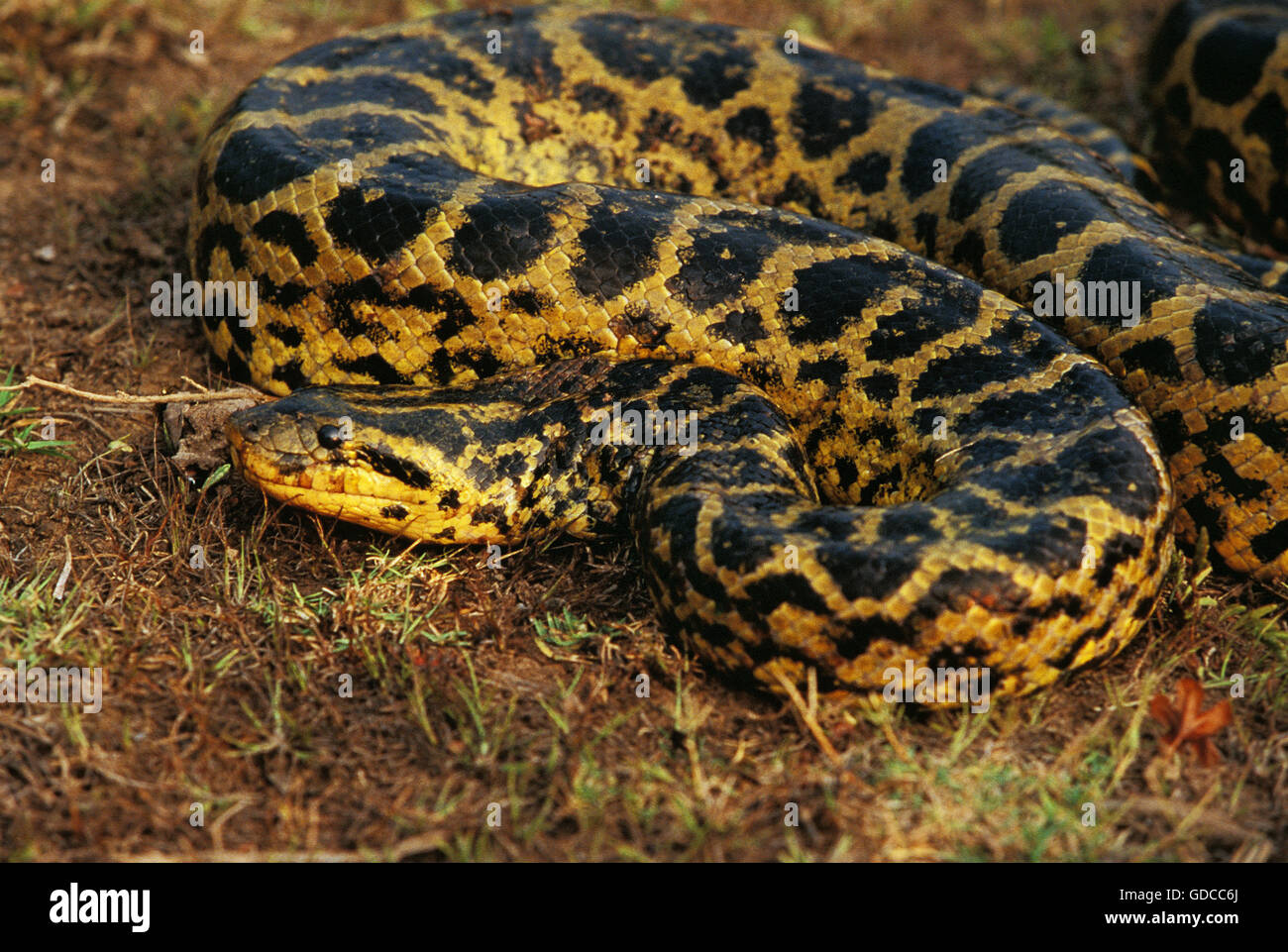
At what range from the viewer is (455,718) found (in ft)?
16.1

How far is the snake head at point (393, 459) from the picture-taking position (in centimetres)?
563

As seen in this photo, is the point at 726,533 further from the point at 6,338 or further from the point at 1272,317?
the point at 6,338

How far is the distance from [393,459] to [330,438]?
1.03ft

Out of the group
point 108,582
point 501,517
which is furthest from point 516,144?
point 108,582

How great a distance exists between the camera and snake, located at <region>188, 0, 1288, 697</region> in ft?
16.1

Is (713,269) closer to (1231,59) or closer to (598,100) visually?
(598,100)

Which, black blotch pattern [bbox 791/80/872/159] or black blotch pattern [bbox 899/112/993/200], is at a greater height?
black blotch pattern [bbox 791/80/872/159]

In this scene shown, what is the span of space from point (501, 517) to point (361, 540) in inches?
28.8

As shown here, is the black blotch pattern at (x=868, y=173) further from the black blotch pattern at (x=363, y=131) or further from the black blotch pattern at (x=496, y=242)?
the black blotch pattern at (x=363, y=131)

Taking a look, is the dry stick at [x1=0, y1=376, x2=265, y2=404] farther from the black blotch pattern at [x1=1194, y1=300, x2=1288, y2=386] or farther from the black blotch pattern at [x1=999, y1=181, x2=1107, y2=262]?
the black blotch pattern at [x1=1194, y1=300, x2=1288, y2=386]

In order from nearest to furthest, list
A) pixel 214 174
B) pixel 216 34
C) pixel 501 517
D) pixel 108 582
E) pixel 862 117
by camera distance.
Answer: pixel 108 582
pixel 501 517
pixel 214 174
pixel 862 117
pixel 216 34

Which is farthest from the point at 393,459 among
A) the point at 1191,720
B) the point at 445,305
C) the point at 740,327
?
the point at 1191,720

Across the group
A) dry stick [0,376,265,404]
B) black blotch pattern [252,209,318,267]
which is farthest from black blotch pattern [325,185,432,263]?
dry stick [0,376,265,404]

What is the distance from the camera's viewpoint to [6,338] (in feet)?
23.4
